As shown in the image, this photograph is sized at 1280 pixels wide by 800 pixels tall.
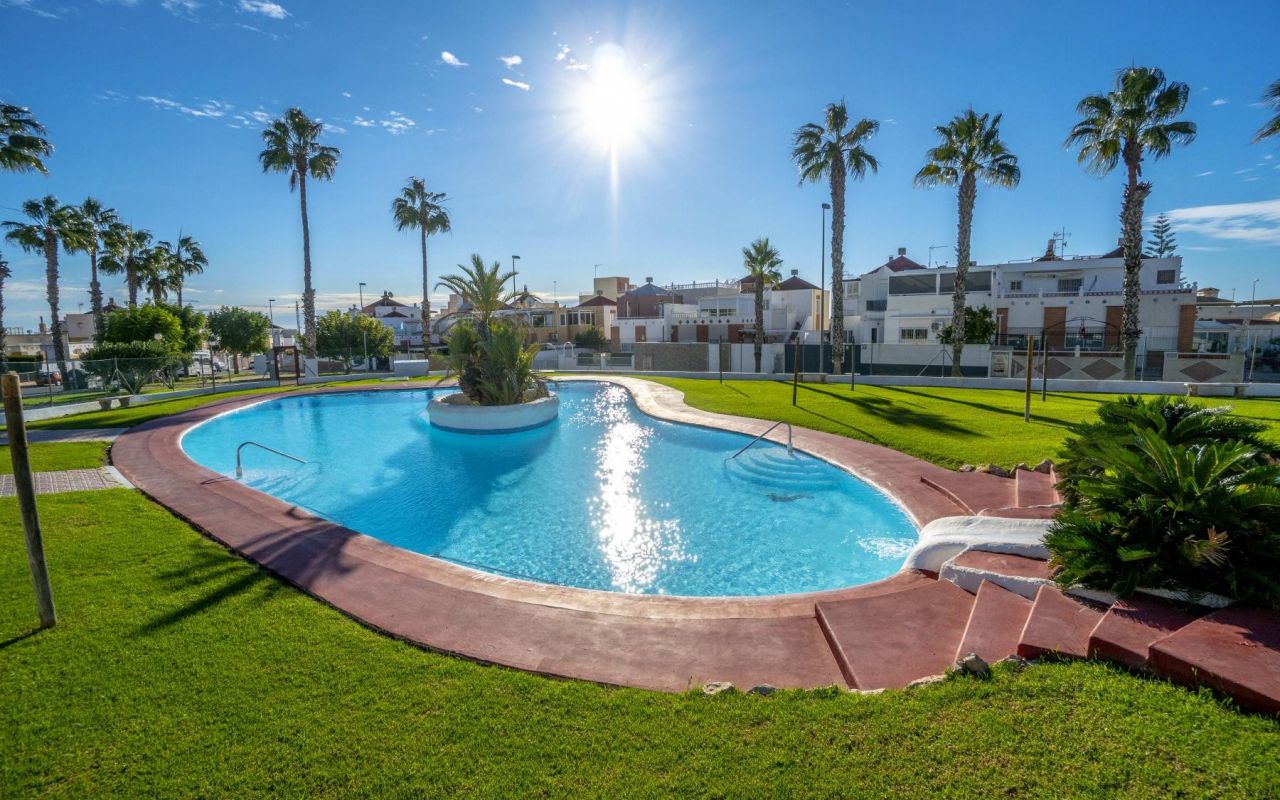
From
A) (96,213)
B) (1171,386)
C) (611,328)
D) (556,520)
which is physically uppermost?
(96,213)

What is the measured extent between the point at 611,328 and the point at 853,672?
181 feet

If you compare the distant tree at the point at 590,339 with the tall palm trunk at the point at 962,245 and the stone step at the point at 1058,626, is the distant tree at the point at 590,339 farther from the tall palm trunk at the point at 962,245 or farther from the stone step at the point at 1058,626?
the stone step at the point at 1058,626

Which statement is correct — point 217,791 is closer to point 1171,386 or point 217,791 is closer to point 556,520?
point 556,520

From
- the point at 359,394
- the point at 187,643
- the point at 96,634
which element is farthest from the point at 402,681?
the point at 359,394

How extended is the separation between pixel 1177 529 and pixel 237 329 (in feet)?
172

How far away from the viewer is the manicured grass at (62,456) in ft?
38.9

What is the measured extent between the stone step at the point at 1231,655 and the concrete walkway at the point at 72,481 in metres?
14.3

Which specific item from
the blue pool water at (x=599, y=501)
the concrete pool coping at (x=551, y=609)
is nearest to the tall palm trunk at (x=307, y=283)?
the blue pool water at (x=599, y=501)

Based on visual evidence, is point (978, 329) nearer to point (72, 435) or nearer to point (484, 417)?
point (484, 417)

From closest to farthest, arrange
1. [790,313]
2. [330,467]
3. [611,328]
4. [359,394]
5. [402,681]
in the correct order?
[402,681] → [330,467] → [359,394] → [790,313] → [611,328]

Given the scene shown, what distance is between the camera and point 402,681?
4395mm

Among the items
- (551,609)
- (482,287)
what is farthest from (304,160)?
(551,609)

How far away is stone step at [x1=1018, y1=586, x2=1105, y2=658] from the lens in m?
4.29

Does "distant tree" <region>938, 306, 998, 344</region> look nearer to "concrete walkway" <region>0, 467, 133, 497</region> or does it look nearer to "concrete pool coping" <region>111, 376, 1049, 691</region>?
"concrete pool coping" <region>111, 376, 1049, 691</region>
